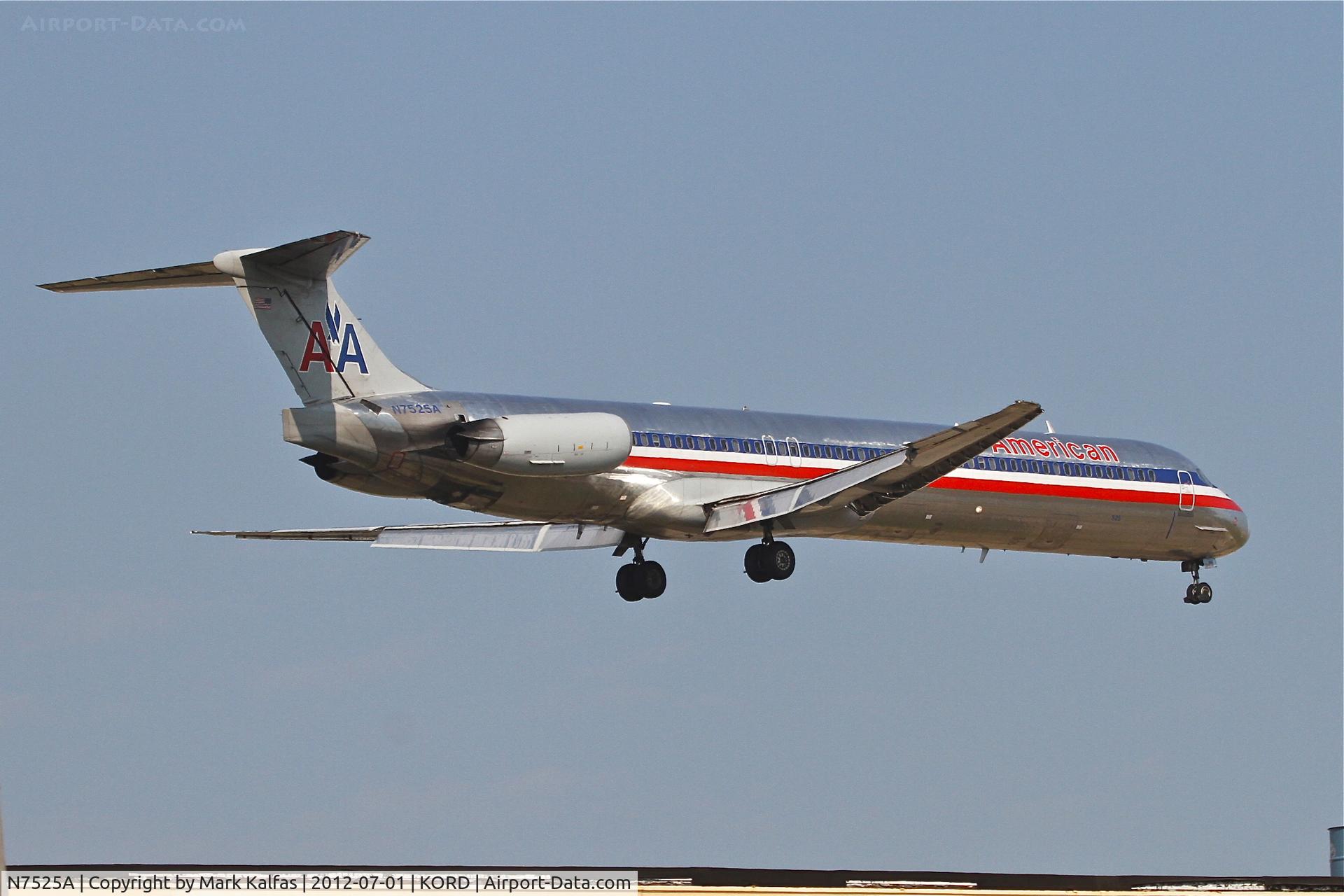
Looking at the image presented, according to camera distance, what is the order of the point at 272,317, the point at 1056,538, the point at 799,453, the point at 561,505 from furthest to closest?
the point at 1056,538 < the point at 799,453 < the point at 561,505 < the point at 272,317

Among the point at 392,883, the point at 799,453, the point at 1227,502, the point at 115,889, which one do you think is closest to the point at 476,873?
the point at 392,883

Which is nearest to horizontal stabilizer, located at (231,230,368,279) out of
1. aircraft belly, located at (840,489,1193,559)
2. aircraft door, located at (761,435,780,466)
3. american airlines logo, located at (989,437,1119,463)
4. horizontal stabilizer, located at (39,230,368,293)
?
horizontal stabilizer, located at (39,230,368,293)

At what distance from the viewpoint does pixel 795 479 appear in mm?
35156

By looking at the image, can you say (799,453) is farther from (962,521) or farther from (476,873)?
(476,873)

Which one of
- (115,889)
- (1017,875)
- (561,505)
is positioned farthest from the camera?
(561,505)

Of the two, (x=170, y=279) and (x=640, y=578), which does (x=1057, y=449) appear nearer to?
(x=640, y=578)

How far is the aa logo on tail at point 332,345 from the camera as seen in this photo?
3070 cm

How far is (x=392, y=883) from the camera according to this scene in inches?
933

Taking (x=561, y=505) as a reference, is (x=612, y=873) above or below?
below

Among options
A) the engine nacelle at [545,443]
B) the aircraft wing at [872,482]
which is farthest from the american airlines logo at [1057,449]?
the engine nacelle at [545,443]

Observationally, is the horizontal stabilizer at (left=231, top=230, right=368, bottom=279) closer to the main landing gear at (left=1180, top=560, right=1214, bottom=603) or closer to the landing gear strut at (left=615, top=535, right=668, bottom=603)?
the landing gear strut at (left=615, top=535, right=668, bottom=603)

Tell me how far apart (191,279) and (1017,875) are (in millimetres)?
14133

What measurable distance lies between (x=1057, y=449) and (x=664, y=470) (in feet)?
29.6
